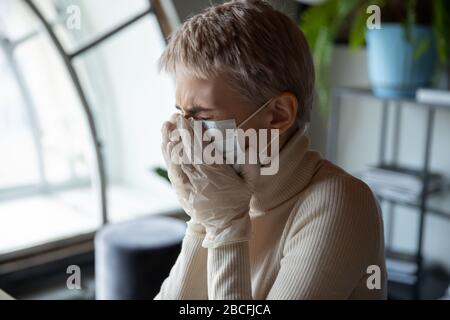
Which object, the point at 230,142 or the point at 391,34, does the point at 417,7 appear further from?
the point at 230,142

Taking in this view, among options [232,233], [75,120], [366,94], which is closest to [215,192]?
[232,233]

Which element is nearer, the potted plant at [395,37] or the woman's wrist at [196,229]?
the woman's wrist at [196,229]

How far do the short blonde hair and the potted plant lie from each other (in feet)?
4.52

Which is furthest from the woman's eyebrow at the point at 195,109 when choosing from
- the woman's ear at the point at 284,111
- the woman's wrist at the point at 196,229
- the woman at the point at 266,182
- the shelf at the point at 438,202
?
the shelf at the point at 438,202

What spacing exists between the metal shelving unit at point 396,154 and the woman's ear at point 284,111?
1.54 meters

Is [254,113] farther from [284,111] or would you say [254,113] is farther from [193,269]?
[193,269]

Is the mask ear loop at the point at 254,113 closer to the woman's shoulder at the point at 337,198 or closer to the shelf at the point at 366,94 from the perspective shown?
the woman's shoulder at the point at 337,198

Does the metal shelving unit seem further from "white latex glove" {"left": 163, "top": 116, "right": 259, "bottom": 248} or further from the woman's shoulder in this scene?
"white latex glove" {"left": 163, "top": 116, "right": 259, "bottom": 248}

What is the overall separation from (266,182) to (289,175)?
4cm

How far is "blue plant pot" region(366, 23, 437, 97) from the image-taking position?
7.25 ft

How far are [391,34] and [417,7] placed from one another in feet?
0.52

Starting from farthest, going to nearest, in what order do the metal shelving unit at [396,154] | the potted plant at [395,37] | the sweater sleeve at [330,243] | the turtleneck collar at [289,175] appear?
the metal shelving unit at [396,154]
the potted plant at [395,37]
the turtleneck collar at [289,175]
the sweater sleeve at [330,243]

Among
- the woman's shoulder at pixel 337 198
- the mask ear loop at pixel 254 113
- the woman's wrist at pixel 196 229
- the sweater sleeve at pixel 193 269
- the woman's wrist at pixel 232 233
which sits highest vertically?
the mask ear loop at pixel 254 113

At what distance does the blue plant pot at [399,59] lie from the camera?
2.21m
